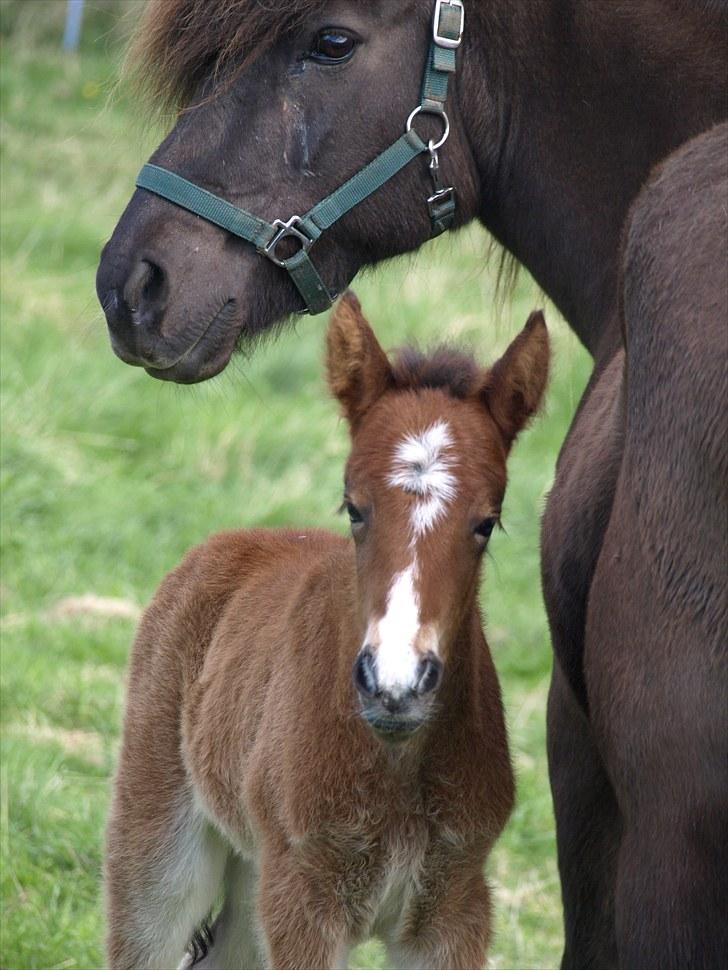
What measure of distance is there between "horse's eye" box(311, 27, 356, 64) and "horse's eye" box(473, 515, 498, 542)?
3.04ft

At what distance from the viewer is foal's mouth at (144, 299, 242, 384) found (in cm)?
286

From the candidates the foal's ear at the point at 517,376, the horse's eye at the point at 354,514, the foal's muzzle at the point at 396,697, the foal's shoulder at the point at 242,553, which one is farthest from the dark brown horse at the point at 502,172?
the foal's shoulder at the point at 242,553

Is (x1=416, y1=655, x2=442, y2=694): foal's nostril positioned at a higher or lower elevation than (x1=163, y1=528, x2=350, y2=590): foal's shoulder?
lower

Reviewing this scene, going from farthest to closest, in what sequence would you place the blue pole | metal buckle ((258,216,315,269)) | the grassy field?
the blue pole < the grassy field < metal buckle ((258,216,315,269))

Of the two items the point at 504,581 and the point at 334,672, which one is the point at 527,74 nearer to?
the point at 334,672

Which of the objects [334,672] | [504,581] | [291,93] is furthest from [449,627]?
[504,581]

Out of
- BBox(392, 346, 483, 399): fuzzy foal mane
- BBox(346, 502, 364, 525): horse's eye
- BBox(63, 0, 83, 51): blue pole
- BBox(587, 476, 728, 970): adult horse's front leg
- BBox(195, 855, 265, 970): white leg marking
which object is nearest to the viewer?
BBox(587, 476, 728, 970): adult horse's front leg

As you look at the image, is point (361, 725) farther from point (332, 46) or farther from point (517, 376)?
point (332, 46)

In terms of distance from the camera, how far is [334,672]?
3027 mm

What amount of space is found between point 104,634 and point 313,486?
5.62 feet

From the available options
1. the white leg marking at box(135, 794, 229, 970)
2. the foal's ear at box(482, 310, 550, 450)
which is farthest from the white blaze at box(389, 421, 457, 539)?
the white leg marking at box(135, 794, 229, 970)

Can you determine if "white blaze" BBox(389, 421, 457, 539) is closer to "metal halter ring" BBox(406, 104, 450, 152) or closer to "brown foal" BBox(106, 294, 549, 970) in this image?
"brown foal" BBox(106, 294, 549, 970)

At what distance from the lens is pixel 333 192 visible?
2918mm

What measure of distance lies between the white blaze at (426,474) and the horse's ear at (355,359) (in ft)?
0.79
